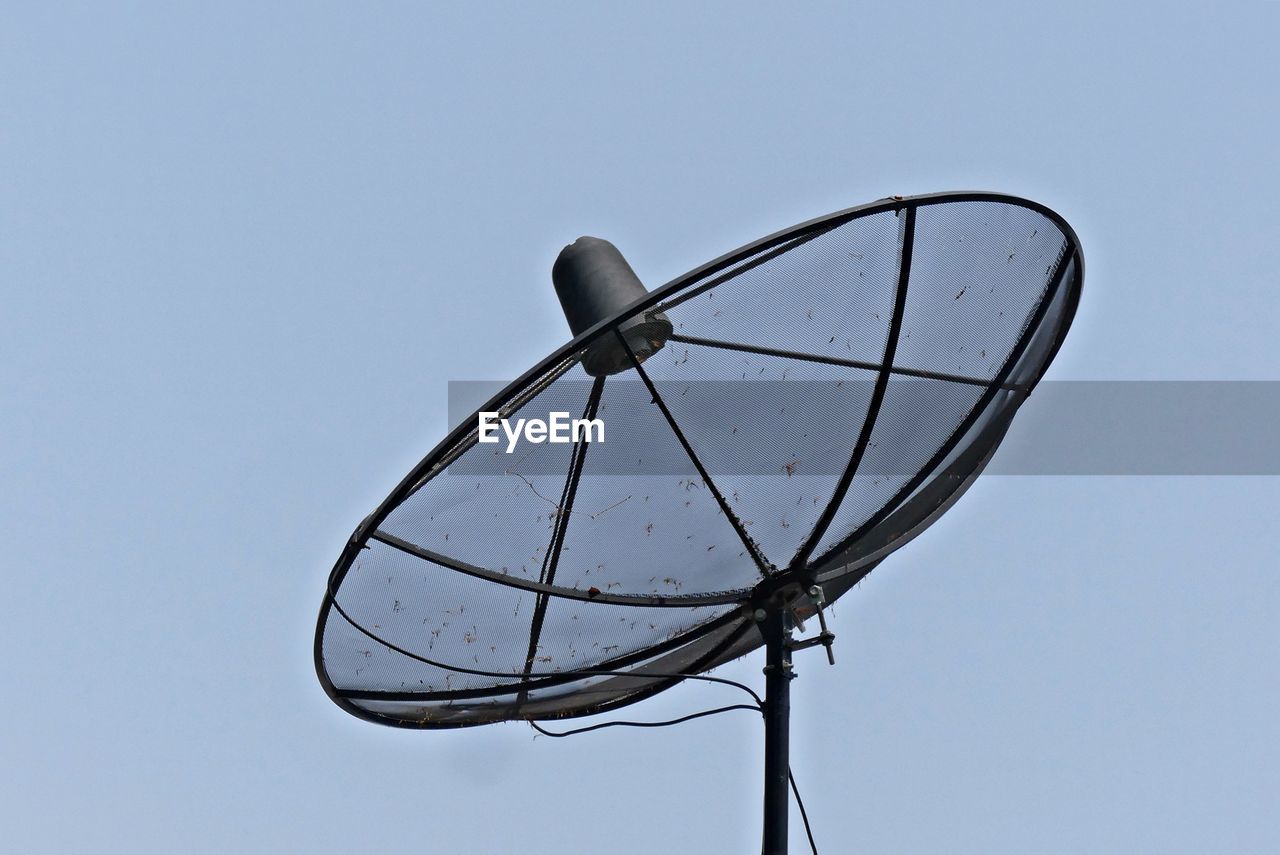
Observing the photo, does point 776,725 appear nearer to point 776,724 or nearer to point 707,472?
point 776,724

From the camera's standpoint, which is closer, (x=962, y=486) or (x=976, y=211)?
(x=976, y=211)

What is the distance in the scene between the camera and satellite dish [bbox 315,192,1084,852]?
8117 mm

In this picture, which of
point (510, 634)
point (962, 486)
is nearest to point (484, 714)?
point (510, 634)

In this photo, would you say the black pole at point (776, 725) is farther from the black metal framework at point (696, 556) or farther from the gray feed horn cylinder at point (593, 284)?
the gray feed horn cylinder at point (593, 284)

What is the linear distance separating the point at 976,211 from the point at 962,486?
6.28 ft

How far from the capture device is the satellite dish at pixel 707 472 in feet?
26.6

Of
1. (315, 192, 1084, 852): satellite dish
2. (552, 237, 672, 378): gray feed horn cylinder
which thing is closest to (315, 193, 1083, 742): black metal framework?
(315, 192, 1084, 852): satellite dish

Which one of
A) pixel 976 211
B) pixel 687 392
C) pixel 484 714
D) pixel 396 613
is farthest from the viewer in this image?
pixel 484 714

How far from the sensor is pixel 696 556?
9.30 meters

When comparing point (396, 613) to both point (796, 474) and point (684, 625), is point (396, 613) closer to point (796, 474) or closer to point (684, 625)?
point (684, 625)

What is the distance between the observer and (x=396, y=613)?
30.4ft

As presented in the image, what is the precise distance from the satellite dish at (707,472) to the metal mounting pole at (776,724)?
0.01 m

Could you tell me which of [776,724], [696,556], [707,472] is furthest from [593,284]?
[776,724]

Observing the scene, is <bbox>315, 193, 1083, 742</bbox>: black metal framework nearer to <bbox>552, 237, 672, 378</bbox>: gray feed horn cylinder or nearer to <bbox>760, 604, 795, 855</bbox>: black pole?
<bbox>760, 604, 795, 855</bbox>: black pole
